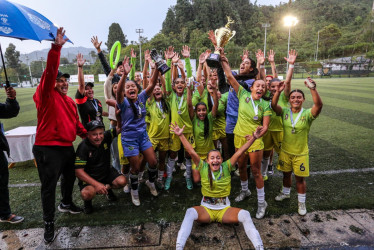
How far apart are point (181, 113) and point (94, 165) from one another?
170cm

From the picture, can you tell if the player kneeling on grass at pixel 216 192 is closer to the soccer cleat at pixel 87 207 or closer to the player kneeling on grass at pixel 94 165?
the player kneeling on grass at pixel 94 165

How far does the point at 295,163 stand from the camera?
3.41m

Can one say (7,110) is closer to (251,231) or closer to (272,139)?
(251,231)

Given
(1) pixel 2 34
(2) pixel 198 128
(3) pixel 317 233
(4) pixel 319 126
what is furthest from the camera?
(4) pixel 319 126

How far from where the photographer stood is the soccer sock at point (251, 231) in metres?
2.57

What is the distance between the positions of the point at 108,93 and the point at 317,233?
12.7 feet

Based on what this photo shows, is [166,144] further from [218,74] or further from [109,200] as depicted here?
[218,74]

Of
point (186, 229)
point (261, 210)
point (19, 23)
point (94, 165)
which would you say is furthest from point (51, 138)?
point (261, 210)

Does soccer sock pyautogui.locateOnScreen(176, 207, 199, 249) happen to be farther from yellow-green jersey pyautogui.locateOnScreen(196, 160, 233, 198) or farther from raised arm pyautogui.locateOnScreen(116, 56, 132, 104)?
raised arm pyautogui.locateOnScreen(116, 56, 132, 104)

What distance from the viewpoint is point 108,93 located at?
13.7 ft

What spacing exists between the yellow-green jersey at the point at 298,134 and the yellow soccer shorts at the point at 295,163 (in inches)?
2.9

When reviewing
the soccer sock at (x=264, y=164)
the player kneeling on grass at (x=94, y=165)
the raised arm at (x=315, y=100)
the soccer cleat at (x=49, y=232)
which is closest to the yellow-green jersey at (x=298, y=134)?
the raised arm at (x=315, y=100)

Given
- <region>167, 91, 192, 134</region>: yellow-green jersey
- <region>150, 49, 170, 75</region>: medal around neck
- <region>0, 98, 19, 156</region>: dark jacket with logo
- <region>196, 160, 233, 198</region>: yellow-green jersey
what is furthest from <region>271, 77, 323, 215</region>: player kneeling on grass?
<region>0, 98, 19, 156</region>: dark jacket with logo

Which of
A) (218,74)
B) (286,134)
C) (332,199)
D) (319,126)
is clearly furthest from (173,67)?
(319,126)
